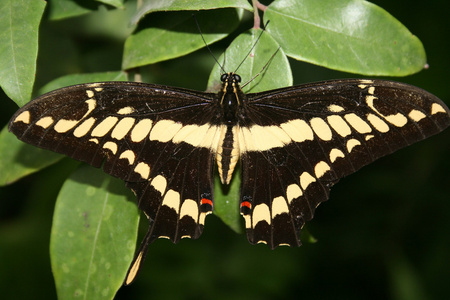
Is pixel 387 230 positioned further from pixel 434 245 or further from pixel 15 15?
pixel 15 15

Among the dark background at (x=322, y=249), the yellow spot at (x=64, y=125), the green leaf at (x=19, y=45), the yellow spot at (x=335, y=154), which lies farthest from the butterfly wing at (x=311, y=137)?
the dark background at (x=322, y=249)

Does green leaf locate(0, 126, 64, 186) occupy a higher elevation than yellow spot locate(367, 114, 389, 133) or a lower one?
higher

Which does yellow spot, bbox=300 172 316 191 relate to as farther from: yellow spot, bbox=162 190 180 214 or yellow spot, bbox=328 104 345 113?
yellow spot, bbox=162 190 180 214

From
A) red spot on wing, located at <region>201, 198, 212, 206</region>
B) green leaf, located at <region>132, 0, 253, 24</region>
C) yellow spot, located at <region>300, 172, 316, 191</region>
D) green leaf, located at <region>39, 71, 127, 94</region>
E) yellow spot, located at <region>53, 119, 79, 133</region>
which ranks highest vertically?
green leaf, located at <region>39, 71, 127, 94</region>

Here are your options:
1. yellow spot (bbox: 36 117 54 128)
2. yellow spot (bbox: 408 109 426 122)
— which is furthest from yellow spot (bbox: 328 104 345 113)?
yellow spot (bbox: 36 117 54 128)

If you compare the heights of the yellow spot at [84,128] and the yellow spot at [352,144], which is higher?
the yellow spot at [84,128]

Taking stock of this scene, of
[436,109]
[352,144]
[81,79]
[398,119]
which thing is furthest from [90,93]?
[436,109]

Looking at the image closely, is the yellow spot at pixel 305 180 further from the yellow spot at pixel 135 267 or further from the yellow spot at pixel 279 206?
the yellow spot at pixel 135 267

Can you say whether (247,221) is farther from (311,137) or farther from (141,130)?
(141,130)
